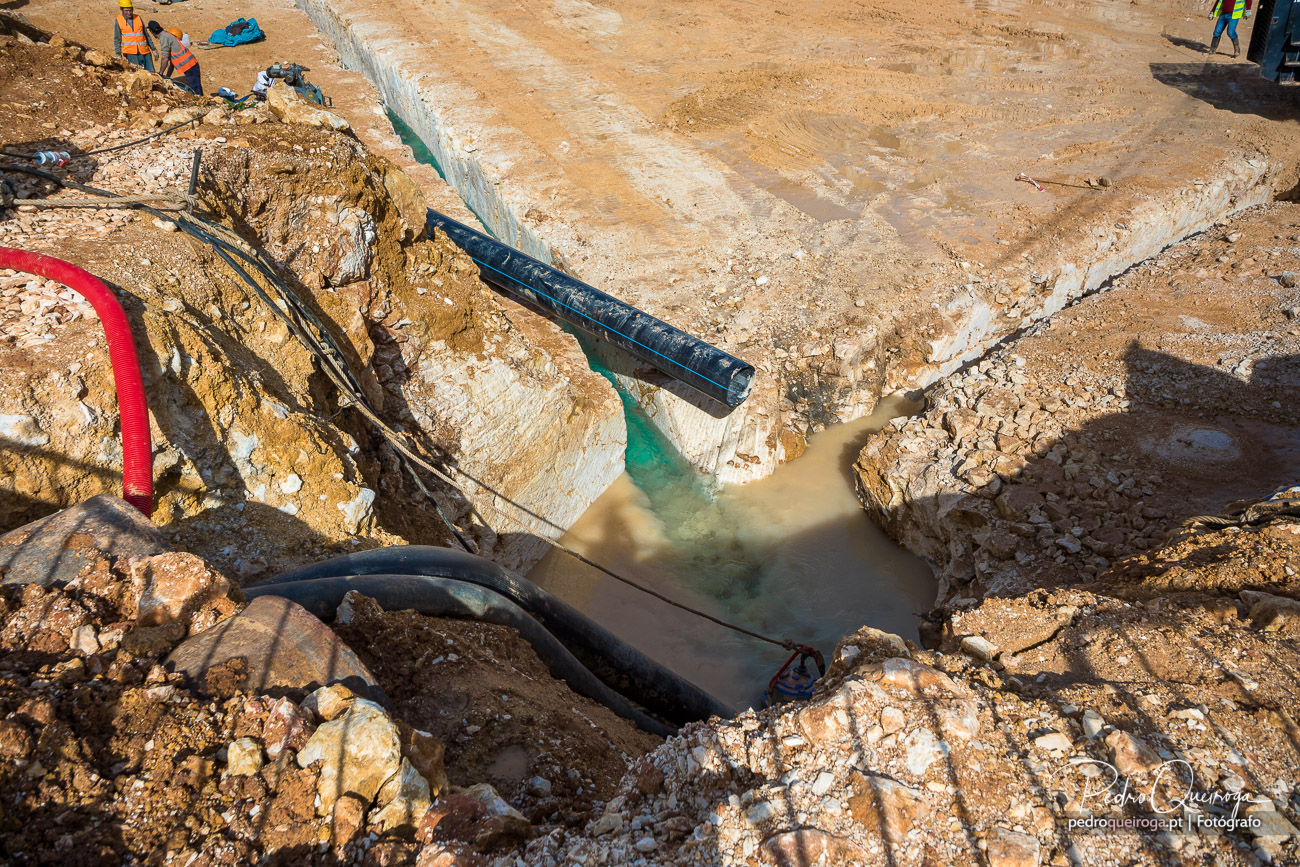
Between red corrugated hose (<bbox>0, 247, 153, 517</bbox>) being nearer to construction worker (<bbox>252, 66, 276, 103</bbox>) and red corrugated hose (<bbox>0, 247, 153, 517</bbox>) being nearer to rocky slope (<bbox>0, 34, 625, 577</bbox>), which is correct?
rocky slope (<bbox>0, 34, 625, 577</bbox>)

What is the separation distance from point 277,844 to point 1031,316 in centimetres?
956

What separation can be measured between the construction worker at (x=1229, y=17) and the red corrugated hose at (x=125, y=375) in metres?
19.2

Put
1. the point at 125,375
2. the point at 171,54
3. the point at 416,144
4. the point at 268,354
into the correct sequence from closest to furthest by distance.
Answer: the point at 125,375 < the point at 268,354 < the point at 171,54 < the point at 416,144

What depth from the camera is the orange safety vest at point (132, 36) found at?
1019cm

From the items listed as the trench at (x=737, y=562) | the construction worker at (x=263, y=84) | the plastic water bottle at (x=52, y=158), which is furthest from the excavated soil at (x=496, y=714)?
the construction worker at (x=263, y=84)

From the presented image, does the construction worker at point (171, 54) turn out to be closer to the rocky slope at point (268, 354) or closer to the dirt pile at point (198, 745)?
the rocky slope at point (268, 354)

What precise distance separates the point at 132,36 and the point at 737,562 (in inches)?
441

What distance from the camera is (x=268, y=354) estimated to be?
4.95m

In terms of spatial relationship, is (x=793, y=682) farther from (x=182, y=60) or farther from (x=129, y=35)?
(x=129, y=35)

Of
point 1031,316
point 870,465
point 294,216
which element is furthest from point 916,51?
point 294,216

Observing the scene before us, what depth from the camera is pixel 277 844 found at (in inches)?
85.8

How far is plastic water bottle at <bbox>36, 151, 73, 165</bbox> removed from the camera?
5.10 metres

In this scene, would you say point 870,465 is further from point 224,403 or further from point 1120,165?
point 1120,165

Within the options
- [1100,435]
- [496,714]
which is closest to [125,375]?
[496,714]
